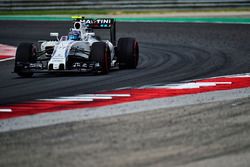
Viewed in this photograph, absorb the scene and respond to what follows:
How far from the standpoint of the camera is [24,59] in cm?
1530

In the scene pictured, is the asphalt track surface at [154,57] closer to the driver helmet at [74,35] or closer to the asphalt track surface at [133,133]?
the asphalt track surface at [133,133]

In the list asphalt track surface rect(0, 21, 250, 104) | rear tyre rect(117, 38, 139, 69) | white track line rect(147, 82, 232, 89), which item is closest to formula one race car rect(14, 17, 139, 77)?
rear tyre rect(117, 38, 139, 69)

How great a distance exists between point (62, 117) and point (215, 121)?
77.4 inches

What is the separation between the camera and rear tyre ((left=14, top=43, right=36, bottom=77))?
49.8 ft

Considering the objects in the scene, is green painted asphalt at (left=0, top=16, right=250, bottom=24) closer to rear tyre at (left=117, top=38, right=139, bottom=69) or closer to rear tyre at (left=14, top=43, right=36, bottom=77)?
rear tyre at (left=117, top=38, right=139, bottom=69)

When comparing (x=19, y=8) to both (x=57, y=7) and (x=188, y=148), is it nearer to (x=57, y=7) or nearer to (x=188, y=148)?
(x=57, y=7)

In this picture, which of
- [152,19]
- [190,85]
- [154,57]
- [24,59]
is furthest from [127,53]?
[152,19]

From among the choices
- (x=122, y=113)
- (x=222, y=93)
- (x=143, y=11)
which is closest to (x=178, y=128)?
(x=122, y=113)

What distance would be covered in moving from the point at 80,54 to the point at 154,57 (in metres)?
3.87

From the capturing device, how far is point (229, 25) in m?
26.5

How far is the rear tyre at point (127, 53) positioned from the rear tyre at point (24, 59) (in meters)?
1.96

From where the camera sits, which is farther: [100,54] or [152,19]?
[152,19]

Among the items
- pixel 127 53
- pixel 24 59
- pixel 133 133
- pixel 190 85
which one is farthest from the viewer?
pixel 127 53

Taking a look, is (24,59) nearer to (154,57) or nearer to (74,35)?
(74,35)
